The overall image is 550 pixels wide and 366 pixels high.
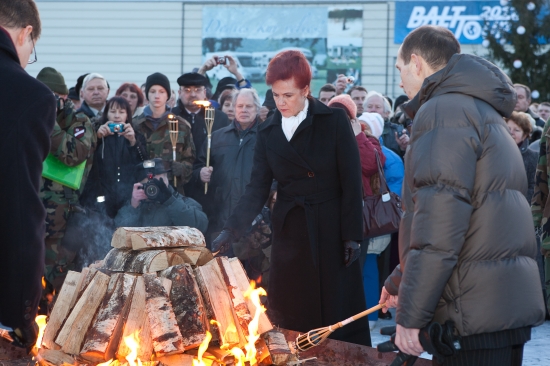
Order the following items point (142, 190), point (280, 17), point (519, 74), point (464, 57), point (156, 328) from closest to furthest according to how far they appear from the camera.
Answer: point (464, 57) < point (156, 328) < point (142, 190) < point (519, 74) < point (280, 17)

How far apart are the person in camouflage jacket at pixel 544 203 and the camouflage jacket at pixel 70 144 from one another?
376cm

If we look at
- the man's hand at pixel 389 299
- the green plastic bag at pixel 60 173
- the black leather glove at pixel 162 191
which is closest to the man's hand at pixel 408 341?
the man's hand at pixel 389 299

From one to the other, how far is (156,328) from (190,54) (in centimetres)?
1658

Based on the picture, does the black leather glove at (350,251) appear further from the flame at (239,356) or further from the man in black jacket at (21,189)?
the man in black jacket at (21,189)

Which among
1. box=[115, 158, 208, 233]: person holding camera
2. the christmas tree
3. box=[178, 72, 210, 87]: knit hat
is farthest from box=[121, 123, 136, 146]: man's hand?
the christmas tree

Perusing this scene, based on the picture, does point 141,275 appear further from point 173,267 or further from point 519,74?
point 519,74

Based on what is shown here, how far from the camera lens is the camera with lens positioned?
629 cm

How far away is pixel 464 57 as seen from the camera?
2.97 metres

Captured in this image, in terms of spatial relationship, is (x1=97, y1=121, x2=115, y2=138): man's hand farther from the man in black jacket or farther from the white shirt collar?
the man in black jacket

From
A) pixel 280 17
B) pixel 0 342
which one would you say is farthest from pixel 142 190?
pixel 280 17

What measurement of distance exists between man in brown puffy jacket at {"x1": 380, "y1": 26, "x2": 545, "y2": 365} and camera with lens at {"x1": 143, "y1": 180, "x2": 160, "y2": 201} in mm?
3673

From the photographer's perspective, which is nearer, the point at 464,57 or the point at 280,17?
the point at 464,57

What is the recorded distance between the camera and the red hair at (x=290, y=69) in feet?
15.4

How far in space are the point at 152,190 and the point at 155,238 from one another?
2376mm
